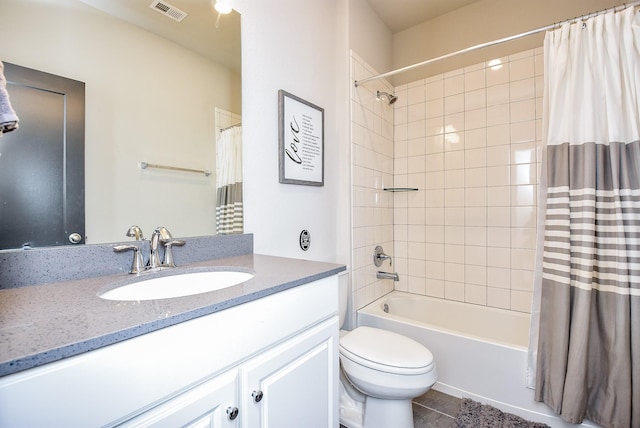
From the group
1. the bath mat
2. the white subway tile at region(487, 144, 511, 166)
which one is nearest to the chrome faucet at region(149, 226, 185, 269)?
the bath mat

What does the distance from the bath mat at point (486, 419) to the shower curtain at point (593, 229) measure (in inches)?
7.2

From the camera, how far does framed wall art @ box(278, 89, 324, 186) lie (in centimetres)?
153

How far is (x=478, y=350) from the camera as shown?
163 cm

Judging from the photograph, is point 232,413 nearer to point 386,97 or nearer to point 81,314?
point 81,314

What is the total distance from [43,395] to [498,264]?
242 cm

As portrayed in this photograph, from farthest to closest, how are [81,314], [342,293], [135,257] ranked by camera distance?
1. [342,293]
2. [135,257]
3. [81,314]

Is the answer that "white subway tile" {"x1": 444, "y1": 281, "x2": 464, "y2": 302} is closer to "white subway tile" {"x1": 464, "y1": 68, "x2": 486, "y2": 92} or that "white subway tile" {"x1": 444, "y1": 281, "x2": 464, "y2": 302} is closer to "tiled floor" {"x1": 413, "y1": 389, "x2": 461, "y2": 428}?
"tiled floor" {"x1": 413, "y1": 389, "x2": 461, "y2": 428}

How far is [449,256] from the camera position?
2309 millimetres

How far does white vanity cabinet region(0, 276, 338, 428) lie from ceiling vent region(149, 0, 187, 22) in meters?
1.12

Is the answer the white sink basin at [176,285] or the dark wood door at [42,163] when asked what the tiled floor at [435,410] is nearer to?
the white sink basin at [176,285]

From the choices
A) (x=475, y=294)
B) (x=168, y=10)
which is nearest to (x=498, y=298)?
(x=475, y=294)

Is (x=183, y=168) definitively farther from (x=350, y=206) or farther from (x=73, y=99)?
(x=350, y=206)

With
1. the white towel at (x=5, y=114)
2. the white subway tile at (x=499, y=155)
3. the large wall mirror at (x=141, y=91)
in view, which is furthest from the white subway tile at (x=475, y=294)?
the white towel at (x=5, y=114)

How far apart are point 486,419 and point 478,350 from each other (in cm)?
33
